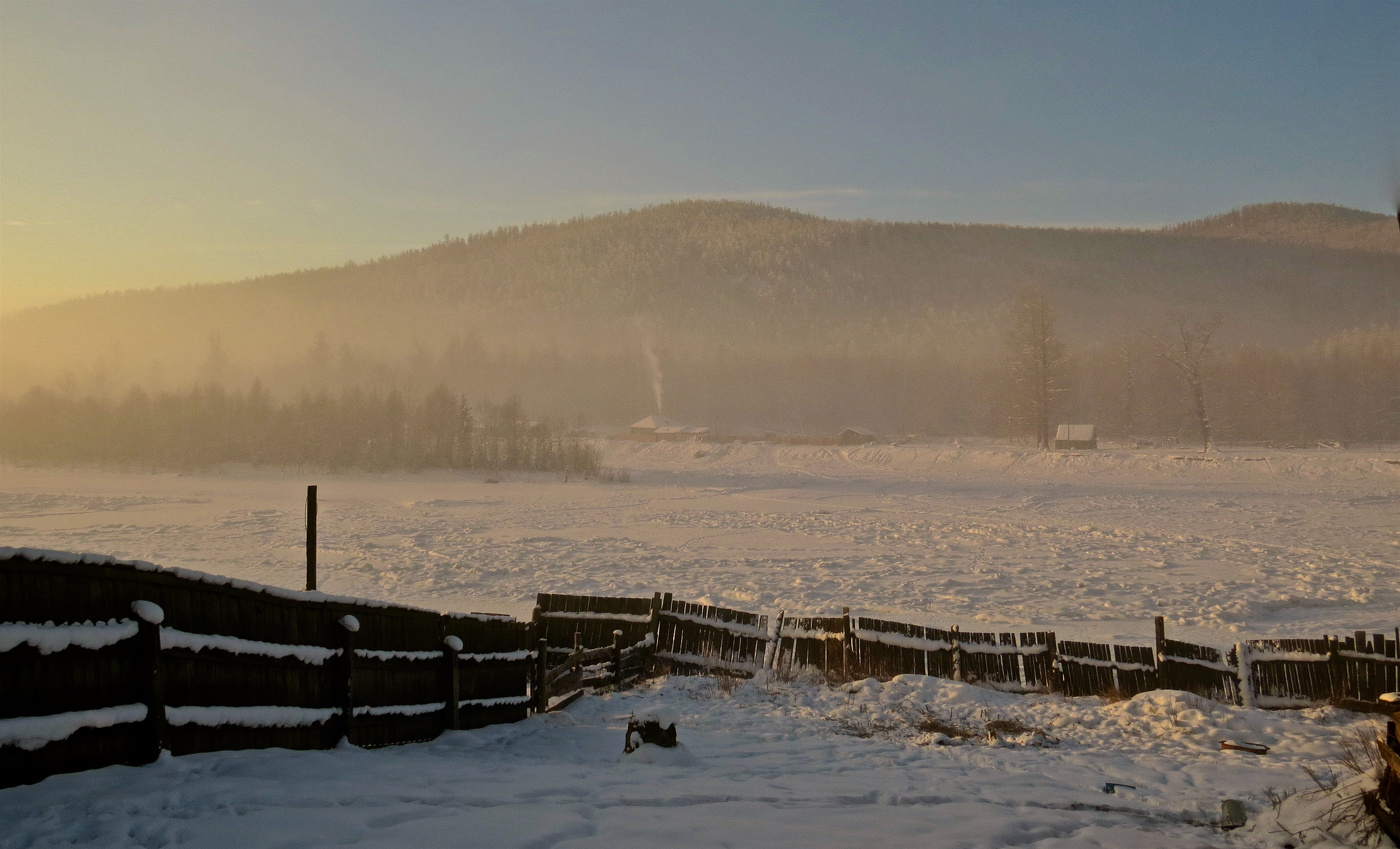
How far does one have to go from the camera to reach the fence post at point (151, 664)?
5.63m

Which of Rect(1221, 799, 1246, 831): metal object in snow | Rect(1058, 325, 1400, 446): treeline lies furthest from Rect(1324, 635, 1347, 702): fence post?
Rect(1058, 325, 1400, 446): treeline

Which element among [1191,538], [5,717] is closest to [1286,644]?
[5,717]

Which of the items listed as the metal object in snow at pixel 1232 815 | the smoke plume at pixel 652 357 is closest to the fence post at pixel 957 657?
the metal object in snow at pixel 1232 815

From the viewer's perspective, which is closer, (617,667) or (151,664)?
(151,664)

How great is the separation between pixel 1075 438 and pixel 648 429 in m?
46.1

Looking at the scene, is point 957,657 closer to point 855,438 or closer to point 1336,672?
point 1336,672

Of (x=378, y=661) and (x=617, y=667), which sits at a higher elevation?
(x=378, y=661)

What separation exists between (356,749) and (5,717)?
318 cm

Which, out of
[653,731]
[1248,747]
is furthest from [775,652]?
[1248,747]

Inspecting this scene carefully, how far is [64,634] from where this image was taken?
16.8 feet

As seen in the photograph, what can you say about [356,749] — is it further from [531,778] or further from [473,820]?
[473,820]

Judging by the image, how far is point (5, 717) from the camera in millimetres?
4844

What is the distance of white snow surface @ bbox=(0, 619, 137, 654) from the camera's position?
15.9 ft

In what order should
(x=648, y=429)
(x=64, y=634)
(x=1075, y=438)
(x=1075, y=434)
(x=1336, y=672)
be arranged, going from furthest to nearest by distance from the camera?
(x=648, y=429), (x=1075, y=434), (x=1075, y=438), (x=1336, y=672), (x=64, y=634)
